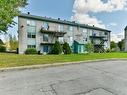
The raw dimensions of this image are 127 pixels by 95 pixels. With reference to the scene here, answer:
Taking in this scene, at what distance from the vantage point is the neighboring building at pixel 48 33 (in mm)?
33000

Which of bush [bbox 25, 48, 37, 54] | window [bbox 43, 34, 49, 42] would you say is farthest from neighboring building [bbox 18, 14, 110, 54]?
bush [bbox 25, 48, 37, 54]

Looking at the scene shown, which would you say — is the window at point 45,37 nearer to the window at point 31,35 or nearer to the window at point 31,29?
the window at point 31,35

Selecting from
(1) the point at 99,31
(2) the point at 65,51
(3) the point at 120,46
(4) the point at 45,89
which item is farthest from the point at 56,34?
(3) the point at 120,46

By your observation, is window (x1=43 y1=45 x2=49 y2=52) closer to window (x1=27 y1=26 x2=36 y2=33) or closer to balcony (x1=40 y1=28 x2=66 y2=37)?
balcony (x1=40 y1=28 x2=66 y2=37)

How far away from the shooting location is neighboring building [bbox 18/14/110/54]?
108ft

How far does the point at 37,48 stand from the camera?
35.2m

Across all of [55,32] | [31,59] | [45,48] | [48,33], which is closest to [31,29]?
[48,33]

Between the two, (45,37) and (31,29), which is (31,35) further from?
(45,37)

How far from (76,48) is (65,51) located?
10308 millimetres

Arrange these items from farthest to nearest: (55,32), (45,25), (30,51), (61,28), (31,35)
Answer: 1. (61,28)
2. (55,32)
3. (45,25)
4. (31,35)
5. (30,51)

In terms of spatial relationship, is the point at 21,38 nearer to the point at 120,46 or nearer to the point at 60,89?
the point at 60,89

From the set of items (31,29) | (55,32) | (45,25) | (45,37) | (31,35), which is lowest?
(45,37)

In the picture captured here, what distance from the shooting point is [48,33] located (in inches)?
1473

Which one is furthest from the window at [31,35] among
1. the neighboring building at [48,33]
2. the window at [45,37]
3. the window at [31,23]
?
the window at [45,37]
